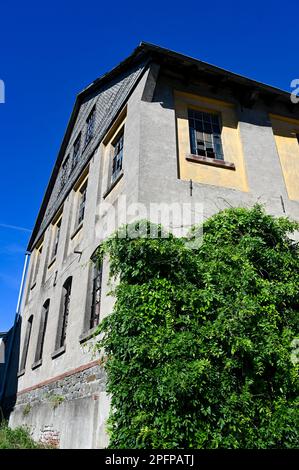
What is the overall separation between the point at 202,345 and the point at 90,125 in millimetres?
10620

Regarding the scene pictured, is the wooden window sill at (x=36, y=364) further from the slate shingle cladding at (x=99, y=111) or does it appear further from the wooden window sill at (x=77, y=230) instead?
the slate shingle cladding at (x=99, y=111)

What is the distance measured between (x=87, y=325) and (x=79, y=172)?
616 centimetres

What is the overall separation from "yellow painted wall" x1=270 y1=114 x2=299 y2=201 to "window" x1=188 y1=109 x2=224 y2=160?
185cm

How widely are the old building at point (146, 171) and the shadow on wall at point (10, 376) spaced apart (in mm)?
2520

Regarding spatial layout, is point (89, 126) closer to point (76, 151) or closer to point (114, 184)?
point (76, 151)

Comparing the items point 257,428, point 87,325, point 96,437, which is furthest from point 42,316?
point 257,428

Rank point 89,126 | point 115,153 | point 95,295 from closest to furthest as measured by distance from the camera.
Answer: point 95,295
point 115,153
point 89,126

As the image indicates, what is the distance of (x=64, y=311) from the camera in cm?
1071

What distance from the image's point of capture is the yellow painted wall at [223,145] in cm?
820

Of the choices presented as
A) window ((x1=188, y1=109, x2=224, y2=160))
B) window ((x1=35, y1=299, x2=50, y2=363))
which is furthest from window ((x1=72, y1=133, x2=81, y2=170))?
window ((x1=188, y1=109, x2=224, y2=160))

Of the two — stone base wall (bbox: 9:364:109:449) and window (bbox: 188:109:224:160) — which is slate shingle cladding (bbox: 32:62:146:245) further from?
stone base wall (bbox: 9:364:109:449)

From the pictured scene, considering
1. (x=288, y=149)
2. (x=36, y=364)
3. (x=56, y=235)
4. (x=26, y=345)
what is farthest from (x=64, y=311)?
(x=288, y=149)

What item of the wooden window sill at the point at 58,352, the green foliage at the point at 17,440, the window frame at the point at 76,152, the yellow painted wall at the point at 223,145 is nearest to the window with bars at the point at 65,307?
the wooden window sill at the point at 58,352

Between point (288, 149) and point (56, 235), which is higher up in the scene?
point (56, 235)
